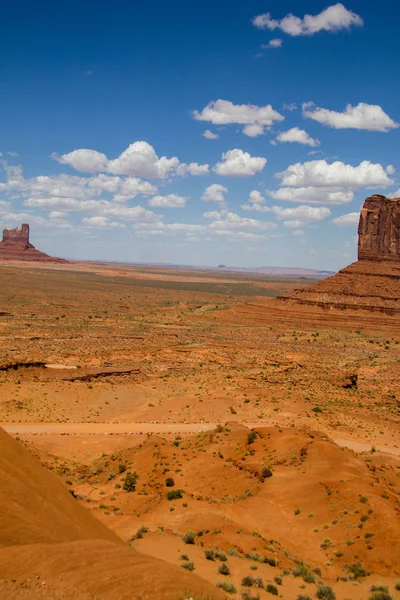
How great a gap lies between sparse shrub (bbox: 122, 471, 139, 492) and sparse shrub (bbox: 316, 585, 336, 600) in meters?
9.20

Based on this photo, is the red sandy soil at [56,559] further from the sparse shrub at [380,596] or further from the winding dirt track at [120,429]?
the winding dirt track at [120,429]

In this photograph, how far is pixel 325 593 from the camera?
35.4ft

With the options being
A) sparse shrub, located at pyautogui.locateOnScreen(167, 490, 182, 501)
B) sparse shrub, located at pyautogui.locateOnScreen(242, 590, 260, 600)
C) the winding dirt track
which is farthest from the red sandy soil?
the winding dirt track

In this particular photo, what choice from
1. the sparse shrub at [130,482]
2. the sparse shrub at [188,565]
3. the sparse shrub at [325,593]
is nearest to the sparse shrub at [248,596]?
the sparse shrub at [188,565]

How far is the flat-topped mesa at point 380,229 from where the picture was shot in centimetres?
8200

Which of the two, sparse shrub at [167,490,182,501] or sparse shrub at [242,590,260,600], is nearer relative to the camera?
sparse shrub at [242,590,260,600]

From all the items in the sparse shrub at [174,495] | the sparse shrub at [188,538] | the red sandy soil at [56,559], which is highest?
the red sandy soil at [56,559]

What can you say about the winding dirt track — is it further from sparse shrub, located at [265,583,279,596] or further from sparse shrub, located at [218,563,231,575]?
sparse shrub, located at [265,583,279,596]

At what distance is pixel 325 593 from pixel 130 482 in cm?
968

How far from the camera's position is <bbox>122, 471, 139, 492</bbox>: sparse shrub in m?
18.5

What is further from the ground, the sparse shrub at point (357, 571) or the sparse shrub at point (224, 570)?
the sparse shrub at point (224, 570)

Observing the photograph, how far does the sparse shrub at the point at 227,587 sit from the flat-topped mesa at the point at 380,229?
259ft

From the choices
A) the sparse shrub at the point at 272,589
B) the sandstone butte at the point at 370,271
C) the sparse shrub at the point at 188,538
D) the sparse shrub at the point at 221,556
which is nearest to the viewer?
the sparse shrub at the point at 272,589

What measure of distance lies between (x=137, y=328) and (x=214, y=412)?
115ft
